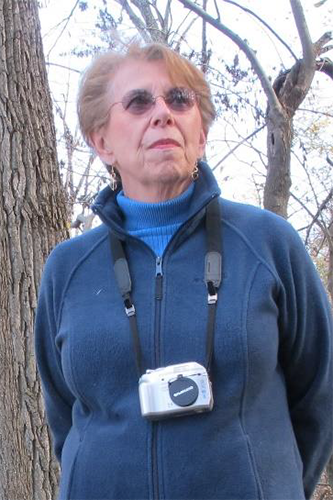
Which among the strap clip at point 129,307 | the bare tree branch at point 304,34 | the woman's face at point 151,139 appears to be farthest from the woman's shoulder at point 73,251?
the bare tree branch at point 304,34

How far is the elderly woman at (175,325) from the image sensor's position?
1703 millimetres

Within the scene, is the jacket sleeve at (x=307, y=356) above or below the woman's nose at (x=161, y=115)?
below

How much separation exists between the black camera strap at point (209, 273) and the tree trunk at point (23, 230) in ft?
4.74

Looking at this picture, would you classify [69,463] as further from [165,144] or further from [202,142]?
A: [202,142]

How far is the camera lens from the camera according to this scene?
168 cm

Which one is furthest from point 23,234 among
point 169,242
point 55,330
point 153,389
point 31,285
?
point 153,389

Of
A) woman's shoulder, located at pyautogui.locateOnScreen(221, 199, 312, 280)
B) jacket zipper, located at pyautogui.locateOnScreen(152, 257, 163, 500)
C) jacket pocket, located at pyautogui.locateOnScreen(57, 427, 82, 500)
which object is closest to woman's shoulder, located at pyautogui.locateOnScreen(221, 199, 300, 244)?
woman's shoulder, located at pyautogui.locateOnScreen(221, 199, 312, 280)

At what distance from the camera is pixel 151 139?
1960 mm

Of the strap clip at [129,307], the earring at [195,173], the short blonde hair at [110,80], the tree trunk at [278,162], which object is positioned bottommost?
the strap clip at [129,307]

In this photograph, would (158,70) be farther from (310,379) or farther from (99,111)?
(310,379)

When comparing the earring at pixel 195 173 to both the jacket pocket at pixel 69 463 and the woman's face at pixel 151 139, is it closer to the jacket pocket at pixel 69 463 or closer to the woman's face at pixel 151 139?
the woman's face at pixel 151 139

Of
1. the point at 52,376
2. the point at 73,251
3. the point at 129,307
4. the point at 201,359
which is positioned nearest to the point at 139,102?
the point at 73,251

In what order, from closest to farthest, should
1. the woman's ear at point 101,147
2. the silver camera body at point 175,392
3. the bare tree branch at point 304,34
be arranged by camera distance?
1. the silver camera body at point 175,392
2. the woman's ear at point 101,147
3. the bare tree branch at point 304,34

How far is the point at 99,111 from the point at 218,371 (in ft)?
2.80
